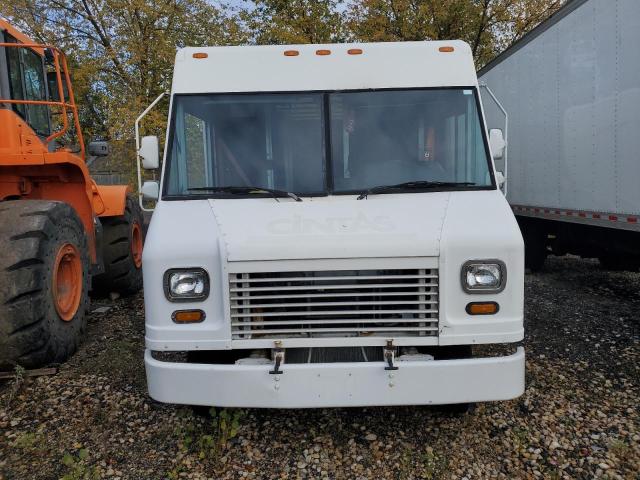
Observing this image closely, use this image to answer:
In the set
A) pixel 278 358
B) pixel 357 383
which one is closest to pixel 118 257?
pixel 278 358

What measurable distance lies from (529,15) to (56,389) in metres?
16.8

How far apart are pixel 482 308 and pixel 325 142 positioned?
1661 millimetres

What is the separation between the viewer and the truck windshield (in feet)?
12.7

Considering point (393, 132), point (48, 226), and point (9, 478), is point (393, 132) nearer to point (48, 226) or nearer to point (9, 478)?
point (48, 226)

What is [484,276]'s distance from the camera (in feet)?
10.3

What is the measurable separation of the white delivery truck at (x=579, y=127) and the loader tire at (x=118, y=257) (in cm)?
559

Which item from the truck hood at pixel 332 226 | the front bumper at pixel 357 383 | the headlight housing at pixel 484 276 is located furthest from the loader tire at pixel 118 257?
the headlight housing at pixel 484 276

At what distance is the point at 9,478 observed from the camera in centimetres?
320

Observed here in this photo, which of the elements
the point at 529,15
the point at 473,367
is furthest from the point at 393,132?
the point at 529,15

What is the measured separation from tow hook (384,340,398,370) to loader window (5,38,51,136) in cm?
418

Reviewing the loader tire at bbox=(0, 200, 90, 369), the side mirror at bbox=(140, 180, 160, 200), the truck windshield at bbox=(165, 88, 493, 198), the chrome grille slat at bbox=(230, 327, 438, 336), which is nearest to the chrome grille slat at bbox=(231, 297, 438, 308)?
the chrome grille slat at bbox=(230, 327, 438, 336)

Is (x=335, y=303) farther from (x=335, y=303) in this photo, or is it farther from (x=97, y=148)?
(x=97, y=148)

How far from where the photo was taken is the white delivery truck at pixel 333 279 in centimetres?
308

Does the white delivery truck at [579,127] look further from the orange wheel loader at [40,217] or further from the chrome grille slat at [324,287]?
the orange wheel loader at [40,217]
